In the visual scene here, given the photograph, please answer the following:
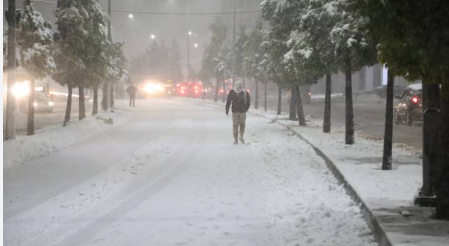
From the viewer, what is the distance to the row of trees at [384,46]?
6.38 metres

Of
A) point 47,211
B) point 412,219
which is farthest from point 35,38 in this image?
point 412,219

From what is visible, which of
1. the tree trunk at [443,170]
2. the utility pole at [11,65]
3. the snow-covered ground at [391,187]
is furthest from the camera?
the utility pole at [11,65]

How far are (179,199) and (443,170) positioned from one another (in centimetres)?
429

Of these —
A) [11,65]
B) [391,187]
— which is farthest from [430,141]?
[11,65]

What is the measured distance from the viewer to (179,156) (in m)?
15.7

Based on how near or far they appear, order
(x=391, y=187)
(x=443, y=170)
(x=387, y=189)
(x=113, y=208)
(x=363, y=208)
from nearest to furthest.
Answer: (x=443, y=170) < (x=363, y=208) < (x=113, y=208) < (x=387, y=189) < (x=391, y=187)

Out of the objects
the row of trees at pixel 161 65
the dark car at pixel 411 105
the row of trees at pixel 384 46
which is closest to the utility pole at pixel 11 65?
the row of trees at pixel 384 46

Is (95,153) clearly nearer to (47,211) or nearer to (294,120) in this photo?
(47,211)

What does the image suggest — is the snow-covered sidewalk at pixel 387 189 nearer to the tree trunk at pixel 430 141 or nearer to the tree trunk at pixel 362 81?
the tree trunk at pixel 430 141

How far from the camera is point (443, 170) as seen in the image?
722 cm

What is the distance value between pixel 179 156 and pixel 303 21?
5315 millimetres

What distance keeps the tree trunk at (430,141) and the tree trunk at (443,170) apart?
1.57 feet

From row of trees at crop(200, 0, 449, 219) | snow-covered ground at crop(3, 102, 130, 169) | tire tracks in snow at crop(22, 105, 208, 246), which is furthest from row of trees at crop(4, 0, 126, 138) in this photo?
tire tracks in snow at crop(22, 105, 208, 246)

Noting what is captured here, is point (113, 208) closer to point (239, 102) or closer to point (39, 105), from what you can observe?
point (239, 102)
